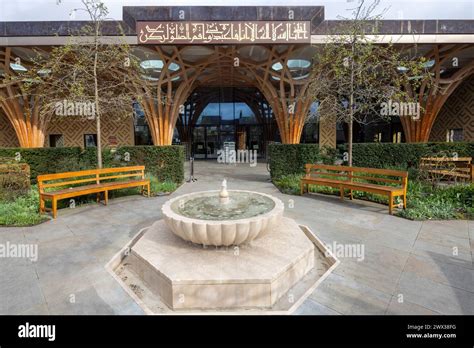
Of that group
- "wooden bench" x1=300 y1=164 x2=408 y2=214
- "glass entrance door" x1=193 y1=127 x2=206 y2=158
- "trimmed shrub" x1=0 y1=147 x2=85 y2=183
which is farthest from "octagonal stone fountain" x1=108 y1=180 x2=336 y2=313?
"glass entrance door" x1=193 y1=127 x2=206 y2=158

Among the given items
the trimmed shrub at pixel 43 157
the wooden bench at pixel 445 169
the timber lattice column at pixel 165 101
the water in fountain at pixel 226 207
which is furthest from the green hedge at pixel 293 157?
the trimmed shrub at pixel 43 157

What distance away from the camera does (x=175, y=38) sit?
412 inches

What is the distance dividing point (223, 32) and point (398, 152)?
9715mm

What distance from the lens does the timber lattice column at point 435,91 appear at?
1310 centimetres

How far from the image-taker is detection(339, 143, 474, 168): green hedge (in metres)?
11.5

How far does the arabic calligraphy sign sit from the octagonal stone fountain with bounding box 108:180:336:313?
8.51 m

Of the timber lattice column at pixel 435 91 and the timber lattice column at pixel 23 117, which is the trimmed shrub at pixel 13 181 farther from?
the timber lattice column at pixel 435 91

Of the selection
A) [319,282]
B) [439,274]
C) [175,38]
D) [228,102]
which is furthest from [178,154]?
[228,102]

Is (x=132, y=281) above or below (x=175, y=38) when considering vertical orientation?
below

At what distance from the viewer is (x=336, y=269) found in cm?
362

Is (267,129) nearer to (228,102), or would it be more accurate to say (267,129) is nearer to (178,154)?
(228,102)

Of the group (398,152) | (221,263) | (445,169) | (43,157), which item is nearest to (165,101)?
(43,157)

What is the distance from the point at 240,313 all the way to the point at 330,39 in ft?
34.3

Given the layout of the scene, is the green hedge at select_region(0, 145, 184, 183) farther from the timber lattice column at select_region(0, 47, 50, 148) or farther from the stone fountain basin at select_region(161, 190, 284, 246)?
the stone fountain basin at select_region(161, 190, 284, 246)
